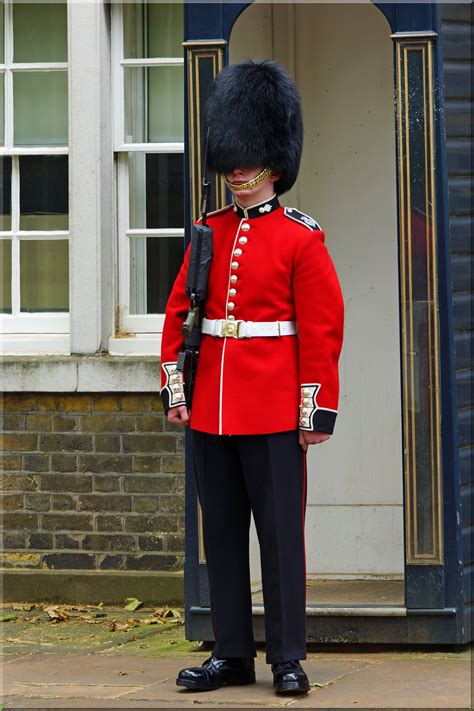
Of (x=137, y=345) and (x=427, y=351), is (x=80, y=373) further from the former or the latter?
(x=427, y=351)

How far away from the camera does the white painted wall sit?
611 cm

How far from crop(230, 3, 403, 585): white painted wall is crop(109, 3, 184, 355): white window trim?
1131mm

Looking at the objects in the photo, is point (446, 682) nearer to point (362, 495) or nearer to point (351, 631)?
point (351, 631)

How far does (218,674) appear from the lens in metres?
4.75

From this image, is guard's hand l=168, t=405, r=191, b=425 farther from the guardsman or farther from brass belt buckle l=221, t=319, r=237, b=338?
brass belt buckle l=221, t=319, r=237, b=338

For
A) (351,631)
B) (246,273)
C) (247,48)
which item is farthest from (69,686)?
(247,48)

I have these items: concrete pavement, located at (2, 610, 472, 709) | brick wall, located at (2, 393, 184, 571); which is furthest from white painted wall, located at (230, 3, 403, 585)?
brick wall, located at (2, 393, 184, 571)

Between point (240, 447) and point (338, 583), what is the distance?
1.48 metres

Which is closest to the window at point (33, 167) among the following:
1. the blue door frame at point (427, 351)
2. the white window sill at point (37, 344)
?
the white window sill at point (37, 344)

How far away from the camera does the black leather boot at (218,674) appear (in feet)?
15.5

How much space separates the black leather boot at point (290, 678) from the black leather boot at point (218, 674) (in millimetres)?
160

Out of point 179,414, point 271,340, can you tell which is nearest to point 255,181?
point 271,340

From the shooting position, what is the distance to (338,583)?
5.96m

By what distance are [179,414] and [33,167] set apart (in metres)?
2.85
